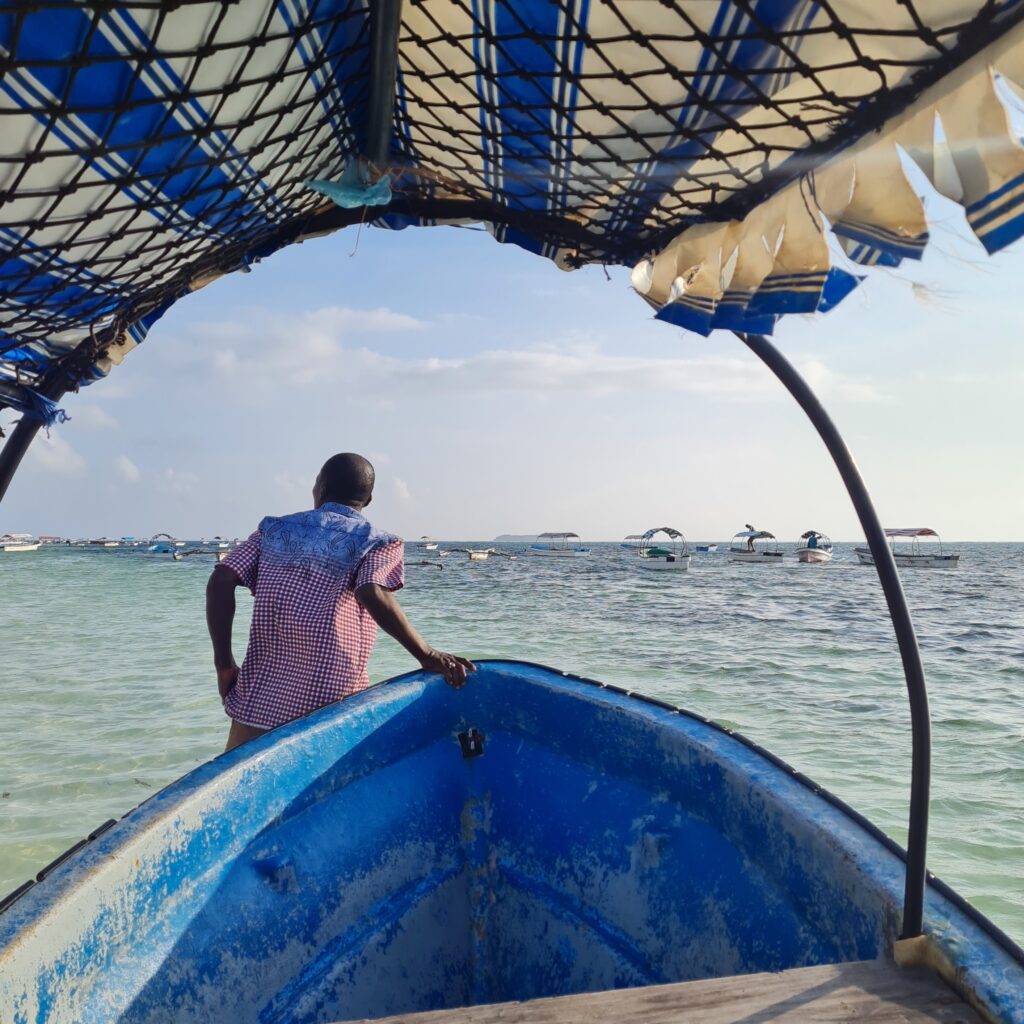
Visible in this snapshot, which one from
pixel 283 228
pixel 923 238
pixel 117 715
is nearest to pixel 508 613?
pixel 117 715

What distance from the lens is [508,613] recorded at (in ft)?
64.3

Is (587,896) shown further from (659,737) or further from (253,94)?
(253,94)

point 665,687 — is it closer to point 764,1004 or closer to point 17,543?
point 764,1004

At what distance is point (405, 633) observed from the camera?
9.03ft

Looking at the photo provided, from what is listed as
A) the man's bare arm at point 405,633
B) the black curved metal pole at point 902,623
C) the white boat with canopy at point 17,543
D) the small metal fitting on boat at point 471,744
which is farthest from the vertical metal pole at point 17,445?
the white boat with canopy at point 17,543

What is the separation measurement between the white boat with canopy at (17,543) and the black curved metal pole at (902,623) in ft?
275

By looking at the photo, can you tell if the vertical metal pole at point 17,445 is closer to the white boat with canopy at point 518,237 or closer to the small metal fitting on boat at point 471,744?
the white boat with canopy at point 518,237

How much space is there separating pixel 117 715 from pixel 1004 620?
20268mm

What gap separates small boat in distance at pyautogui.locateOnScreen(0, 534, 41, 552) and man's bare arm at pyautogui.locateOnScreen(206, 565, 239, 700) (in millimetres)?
85290

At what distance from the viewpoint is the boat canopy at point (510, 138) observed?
5.21 feet

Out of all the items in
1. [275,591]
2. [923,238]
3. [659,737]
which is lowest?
[659,737]

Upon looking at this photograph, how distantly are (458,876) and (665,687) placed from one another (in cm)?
842

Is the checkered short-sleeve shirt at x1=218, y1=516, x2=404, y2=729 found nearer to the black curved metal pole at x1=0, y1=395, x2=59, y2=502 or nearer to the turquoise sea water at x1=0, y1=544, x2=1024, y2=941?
the black curved metal pole at x1=0, y1=395, x2=59, y2=502

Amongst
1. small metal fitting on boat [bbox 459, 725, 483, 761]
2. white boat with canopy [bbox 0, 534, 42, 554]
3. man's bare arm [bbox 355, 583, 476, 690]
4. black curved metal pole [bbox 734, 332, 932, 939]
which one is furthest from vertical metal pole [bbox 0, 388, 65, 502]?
white boat with canopy [bbox 0, 534, 42, 554]
